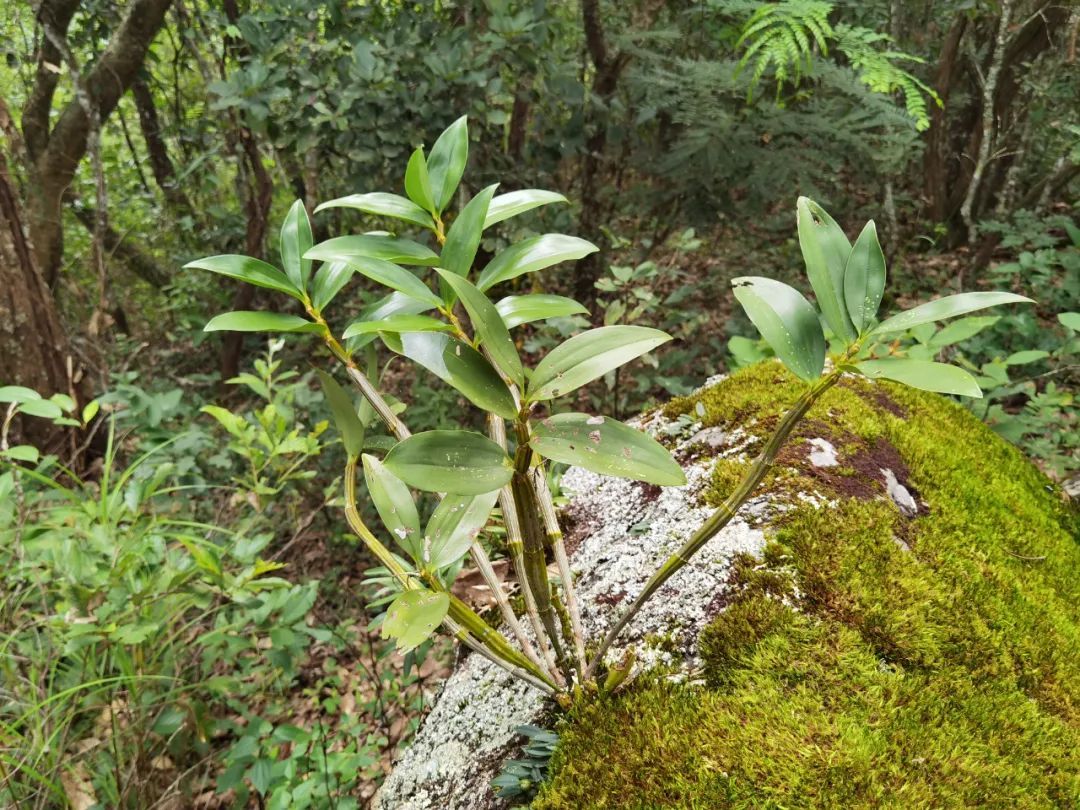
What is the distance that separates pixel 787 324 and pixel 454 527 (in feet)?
1.57

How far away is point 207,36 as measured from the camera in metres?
4.54

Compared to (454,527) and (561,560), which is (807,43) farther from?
(454,527)

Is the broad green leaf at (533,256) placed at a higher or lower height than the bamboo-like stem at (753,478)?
higher

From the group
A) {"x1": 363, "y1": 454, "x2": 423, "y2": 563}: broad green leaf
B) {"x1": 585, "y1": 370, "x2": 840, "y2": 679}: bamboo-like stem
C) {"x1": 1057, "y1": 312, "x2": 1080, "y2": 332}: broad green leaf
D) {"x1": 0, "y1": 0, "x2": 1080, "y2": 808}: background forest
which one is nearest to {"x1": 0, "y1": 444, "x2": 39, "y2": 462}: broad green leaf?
{"x1": 0, "y1": 0, "x2": 1080, "y2": 808}: background forest

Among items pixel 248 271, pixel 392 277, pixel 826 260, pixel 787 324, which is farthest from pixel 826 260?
pixel 248 271

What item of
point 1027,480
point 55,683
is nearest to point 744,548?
point 1027,480

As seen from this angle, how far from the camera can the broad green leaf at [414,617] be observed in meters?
0.63

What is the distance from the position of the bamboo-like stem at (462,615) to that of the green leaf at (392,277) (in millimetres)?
299

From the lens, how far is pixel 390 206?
871 millimetres

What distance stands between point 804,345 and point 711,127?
9.70 feet

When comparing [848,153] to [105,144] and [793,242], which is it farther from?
[105,144]

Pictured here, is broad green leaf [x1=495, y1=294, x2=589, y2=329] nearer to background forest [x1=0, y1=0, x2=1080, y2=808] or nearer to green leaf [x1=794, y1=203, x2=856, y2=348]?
green leaf [x1=794, y1=203, x2=856, y2=348]

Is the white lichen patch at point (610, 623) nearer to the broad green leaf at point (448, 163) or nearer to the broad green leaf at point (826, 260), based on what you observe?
the broad green leaf at point (826, 260)

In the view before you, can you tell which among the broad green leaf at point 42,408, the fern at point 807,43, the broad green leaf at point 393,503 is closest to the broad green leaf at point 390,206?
the broad green leaf at point 393,503
